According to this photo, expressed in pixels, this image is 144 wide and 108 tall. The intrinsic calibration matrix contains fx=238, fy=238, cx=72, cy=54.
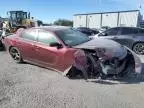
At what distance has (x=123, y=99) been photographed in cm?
526

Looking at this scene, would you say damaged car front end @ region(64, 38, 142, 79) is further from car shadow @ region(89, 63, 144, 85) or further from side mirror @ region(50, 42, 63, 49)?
side mirror @ region(50, 42, 63, 49)

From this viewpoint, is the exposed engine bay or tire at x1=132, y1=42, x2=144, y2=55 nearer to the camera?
the exposed engine bay

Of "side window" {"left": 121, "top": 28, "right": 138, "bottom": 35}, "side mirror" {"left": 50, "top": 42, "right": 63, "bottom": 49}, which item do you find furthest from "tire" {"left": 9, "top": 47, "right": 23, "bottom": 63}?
"side window" {"left": 121, "top": 28, "right": 138, "bottom": 35}

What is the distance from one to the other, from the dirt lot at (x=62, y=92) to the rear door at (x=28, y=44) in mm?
947

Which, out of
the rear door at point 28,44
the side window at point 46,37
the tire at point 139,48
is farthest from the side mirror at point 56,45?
the tire at point 139,48

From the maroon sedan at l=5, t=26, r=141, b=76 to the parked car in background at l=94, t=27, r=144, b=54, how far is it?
15.0 feet

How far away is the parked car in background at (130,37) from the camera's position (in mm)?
11906

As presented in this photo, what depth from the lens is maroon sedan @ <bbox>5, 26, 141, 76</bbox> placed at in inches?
258

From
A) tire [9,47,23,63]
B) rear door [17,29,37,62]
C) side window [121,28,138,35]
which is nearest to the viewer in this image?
rear door [17,29,37,62]

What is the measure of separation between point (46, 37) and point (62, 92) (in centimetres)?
267

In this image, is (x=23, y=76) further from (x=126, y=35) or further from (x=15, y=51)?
(x=126, y=35)

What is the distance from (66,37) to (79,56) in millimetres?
1268

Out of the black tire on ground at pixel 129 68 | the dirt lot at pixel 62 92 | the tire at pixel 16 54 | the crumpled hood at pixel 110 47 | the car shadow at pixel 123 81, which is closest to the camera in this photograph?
the dirt lot at pixel 62 92

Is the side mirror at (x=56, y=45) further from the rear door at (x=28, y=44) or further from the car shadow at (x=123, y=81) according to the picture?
the car shadow at (x=123, y=81)
